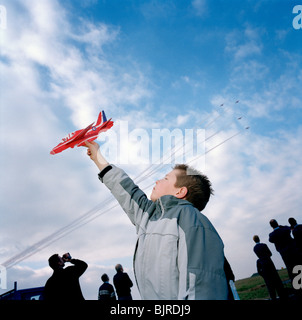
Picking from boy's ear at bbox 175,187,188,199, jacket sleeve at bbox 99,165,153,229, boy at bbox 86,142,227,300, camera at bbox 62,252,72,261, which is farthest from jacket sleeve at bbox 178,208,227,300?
camera at bbox 62,252,72,261

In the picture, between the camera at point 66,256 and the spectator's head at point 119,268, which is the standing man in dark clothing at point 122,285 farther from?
the camera at point 66,256

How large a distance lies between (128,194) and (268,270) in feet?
23.7

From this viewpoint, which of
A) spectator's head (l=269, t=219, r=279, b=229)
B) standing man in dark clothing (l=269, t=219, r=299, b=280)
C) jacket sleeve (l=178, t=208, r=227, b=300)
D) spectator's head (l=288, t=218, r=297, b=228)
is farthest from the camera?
spectator's head (l=269, t=219, r=279, b=229)

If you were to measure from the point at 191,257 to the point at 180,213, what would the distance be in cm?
35

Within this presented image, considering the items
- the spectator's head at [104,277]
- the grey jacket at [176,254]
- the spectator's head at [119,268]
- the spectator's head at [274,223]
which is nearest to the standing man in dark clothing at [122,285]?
the spectator's head at [119,268]

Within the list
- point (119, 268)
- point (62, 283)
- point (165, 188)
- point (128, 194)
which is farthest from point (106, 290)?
point (128, 194)

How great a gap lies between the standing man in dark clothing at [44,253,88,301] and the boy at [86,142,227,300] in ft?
8.86

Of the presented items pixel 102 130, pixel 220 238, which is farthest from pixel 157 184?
pixel 102 130

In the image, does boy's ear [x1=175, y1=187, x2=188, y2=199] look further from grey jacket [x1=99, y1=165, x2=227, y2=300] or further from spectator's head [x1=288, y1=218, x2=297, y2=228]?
spectator's head [x1=288, y1=218, x2=297, y2=228]

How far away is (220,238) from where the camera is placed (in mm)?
1962

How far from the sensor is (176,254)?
1832mm

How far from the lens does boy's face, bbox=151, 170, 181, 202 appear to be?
253cm

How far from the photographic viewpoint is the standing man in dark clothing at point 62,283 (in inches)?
160
